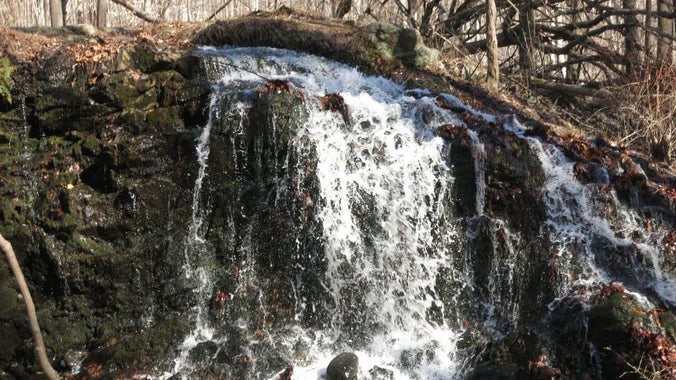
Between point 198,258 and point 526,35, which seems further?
point 526,35

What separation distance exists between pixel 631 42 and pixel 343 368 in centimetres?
817

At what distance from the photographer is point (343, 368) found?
611cm

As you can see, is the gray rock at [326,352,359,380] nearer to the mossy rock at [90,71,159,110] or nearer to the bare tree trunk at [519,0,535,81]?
the mossy rock at [90,71,159,110]

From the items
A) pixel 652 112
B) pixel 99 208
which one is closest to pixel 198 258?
pixel 99 208

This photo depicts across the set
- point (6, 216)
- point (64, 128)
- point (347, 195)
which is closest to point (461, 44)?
point (347, 195)

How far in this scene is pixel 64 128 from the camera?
760cm

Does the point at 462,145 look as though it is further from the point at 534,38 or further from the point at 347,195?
the point at 534,38

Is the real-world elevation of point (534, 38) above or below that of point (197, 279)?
above

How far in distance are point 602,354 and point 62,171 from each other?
18.2 feet

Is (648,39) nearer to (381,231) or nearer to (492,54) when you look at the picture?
(492,54)

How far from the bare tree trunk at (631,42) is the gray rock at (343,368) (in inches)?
278

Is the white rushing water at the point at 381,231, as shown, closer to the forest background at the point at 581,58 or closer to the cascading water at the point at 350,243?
the cascading water at the point at 350,243

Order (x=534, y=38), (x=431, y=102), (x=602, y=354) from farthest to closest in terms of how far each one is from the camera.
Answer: (x=534, y=38) < (x=431, y=102) < (x=602, y=354)

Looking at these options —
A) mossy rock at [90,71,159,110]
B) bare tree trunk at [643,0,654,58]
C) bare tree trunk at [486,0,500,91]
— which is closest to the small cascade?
mossy rock at [90,71,159,110]
